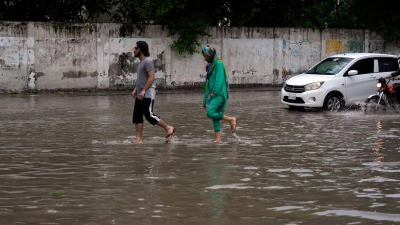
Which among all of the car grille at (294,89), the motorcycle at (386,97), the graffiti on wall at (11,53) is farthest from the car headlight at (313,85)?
the graffiti on wall at (11,53)

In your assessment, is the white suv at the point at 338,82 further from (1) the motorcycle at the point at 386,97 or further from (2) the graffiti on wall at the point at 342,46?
(2) the graffiti on wall at the point at 342,46

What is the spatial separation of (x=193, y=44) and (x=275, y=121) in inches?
575

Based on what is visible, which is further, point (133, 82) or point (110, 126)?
point (133, 82)

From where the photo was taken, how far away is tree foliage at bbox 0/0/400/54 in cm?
3145

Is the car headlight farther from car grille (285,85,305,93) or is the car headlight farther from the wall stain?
the wall stain

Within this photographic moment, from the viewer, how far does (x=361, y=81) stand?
2114 cm

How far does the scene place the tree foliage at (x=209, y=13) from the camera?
31453 millimetres

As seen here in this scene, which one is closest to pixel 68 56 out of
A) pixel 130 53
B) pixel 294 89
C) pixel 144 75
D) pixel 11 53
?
pixel 11 53

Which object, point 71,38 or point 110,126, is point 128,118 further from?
point 71,38

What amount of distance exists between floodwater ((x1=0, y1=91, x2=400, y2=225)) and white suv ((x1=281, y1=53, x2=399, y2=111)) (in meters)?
1.96

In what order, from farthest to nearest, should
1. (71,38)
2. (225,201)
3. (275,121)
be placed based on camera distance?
(71,38)
(275,121)
(225,201)

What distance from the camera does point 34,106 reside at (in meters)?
22.2

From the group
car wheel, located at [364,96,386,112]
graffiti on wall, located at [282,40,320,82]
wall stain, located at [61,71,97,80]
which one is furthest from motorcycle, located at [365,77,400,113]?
graffiti on wall, located at [282,40,320,82]

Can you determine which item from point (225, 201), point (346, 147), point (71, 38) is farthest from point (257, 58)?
point (225, 201)
